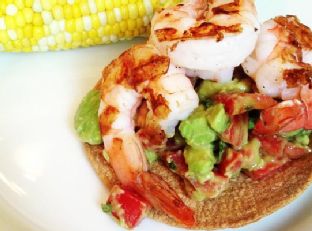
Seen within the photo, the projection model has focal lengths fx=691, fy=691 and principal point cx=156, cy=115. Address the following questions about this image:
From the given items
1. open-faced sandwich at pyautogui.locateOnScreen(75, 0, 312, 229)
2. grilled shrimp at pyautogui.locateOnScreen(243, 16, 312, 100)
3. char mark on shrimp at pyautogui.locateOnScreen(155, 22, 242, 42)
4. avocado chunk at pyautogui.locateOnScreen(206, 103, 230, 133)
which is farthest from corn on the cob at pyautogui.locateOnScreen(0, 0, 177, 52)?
avocado chunk at pyautogui.locateOnScreen(206, 103, 230, 133)

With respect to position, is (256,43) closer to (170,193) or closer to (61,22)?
(170,193)

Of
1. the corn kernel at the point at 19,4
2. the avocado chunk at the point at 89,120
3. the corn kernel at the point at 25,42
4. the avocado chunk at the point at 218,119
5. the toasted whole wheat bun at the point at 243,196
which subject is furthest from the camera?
the corn kernel at the point at 25,42

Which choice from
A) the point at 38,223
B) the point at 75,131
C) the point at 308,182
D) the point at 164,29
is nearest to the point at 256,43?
the point at 164,29

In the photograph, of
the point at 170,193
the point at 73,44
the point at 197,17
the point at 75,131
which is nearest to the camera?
the point at 170,193

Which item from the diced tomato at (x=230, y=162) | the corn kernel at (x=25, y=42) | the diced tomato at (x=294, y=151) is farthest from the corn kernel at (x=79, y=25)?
the diced tomato at (x=294, y=151)

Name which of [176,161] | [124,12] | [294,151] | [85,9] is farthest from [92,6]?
[294,151]

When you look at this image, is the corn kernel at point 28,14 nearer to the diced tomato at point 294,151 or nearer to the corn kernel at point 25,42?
the corn kernel at point 25,42
